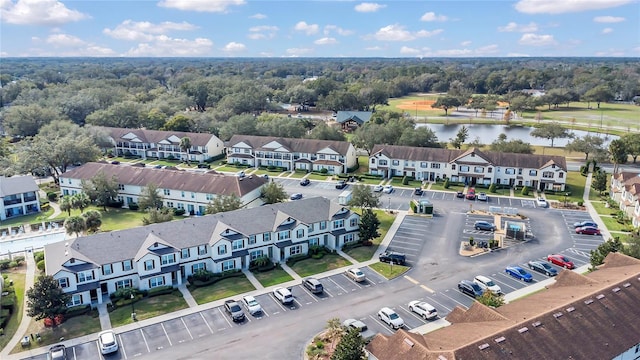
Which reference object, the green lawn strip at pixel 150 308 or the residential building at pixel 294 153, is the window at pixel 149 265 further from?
the residential building at pixel 294 153

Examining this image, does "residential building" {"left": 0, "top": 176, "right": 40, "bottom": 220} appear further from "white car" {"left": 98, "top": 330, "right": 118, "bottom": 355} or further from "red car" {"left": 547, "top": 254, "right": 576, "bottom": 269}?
"red car" {"left": 547, "top": 254, "right": 576, "bottom": 269}

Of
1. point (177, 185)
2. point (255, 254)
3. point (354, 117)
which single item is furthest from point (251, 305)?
point (354, 117)

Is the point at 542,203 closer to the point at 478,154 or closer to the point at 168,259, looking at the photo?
the point at 478,154

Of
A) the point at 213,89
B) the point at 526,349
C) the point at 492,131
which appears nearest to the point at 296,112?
the point at 213,89

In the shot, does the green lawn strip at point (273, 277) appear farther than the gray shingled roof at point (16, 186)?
No

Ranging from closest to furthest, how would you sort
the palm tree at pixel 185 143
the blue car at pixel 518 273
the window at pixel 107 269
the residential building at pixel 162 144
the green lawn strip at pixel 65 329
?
the green lawn strip at pixel 65 329 → the window at pixel 107 269 → the blue car at pixel 518 273 → the palm tree at pixel 185 143 → the residential building at pixel 162 144

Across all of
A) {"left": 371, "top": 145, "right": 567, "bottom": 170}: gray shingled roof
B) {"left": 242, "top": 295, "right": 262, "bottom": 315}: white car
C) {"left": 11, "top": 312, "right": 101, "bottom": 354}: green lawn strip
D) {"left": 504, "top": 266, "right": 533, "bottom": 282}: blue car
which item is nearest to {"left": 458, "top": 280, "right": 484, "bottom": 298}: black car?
{"left": 504, "top": 266, "right": 533, "bottom": 282}: blue car

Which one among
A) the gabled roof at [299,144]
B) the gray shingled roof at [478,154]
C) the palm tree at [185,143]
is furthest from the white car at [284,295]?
the palm tree at [185,143]
